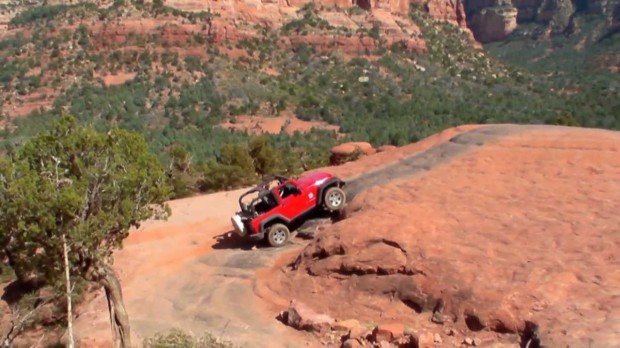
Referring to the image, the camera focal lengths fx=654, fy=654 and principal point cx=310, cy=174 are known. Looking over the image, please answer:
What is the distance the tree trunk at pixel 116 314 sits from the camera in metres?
10.1

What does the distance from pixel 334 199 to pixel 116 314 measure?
22.4ft

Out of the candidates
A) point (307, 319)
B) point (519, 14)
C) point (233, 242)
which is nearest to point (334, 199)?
point (233, 242)

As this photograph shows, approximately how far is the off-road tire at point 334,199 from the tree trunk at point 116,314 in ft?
20.9

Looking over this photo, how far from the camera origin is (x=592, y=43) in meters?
106

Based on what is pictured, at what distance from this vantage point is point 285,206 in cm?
1550

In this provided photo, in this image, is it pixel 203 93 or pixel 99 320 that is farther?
pixel 203 93

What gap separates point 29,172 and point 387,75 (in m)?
63.9

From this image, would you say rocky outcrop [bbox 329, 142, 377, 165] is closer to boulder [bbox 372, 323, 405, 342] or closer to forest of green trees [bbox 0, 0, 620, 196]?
forest of green trees [bbox 0, 0, 620, 196]

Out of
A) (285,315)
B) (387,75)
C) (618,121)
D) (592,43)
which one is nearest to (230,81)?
(387,75)

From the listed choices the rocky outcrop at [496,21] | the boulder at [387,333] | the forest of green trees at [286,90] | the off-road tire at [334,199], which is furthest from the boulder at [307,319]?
the rocky outcrop at [496,21]

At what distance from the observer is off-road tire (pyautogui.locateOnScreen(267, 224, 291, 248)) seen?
1547 cm

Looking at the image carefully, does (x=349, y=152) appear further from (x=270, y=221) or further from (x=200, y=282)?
(x=200, y=282)

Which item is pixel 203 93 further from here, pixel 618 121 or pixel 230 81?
pixel 618 121

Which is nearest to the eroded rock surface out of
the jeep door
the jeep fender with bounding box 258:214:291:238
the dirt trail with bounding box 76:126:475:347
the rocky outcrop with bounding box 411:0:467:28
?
the dirt trail with bounding box 76:126:475:347
